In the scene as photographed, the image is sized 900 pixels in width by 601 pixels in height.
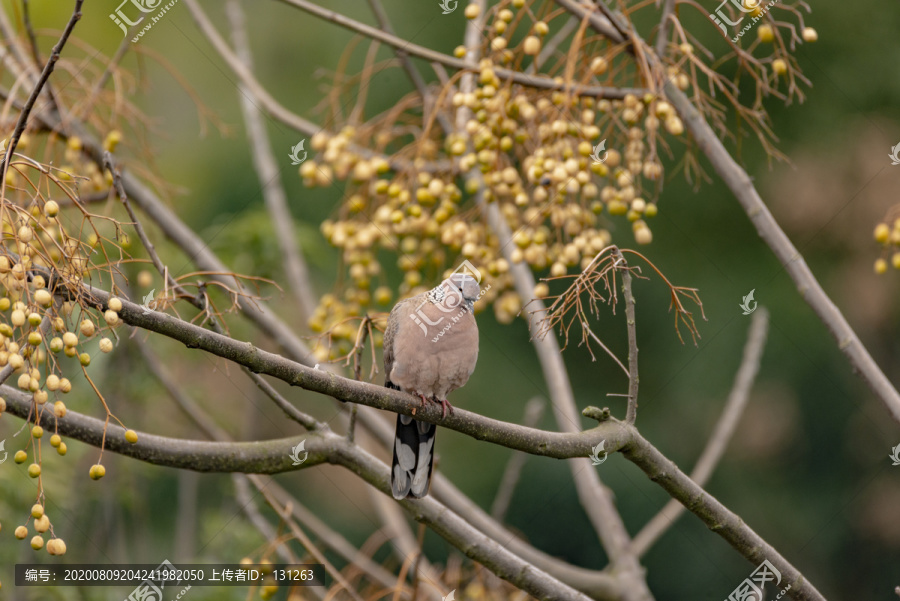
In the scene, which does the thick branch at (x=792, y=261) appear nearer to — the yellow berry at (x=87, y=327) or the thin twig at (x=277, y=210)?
the yellow berry at (x=87, y=327)

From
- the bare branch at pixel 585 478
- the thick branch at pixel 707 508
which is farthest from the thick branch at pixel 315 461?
the bare branch at pixel 585 478

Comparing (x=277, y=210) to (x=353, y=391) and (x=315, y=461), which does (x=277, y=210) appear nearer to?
(x=315, y=461)

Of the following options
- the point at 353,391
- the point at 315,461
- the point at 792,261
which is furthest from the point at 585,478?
the point at 353,391

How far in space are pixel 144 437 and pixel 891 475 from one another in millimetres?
4555

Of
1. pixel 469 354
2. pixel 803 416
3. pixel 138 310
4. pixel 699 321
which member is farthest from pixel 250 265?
pixel 803 416

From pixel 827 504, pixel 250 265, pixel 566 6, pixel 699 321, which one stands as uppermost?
pixel 566 6

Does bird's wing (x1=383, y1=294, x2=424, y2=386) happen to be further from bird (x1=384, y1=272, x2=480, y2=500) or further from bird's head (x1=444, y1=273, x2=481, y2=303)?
bird's head (x1=444, y1=273, x2=481, y2=303)

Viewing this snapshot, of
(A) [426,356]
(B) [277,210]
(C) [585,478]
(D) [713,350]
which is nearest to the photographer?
(A) [426,356]

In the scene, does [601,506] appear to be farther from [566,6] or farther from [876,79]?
[876,79]

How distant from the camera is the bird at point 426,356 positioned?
2.30 meters

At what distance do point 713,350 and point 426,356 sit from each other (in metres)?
3.32

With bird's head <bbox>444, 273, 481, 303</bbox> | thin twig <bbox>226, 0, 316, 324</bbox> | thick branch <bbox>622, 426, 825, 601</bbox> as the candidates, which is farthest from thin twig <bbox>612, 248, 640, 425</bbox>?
thin twig <bbox>226, 0, 316, 324</bbox>

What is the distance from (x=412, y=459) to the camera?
2363 millimetres

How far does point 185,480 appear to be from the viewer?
13.2 ft
